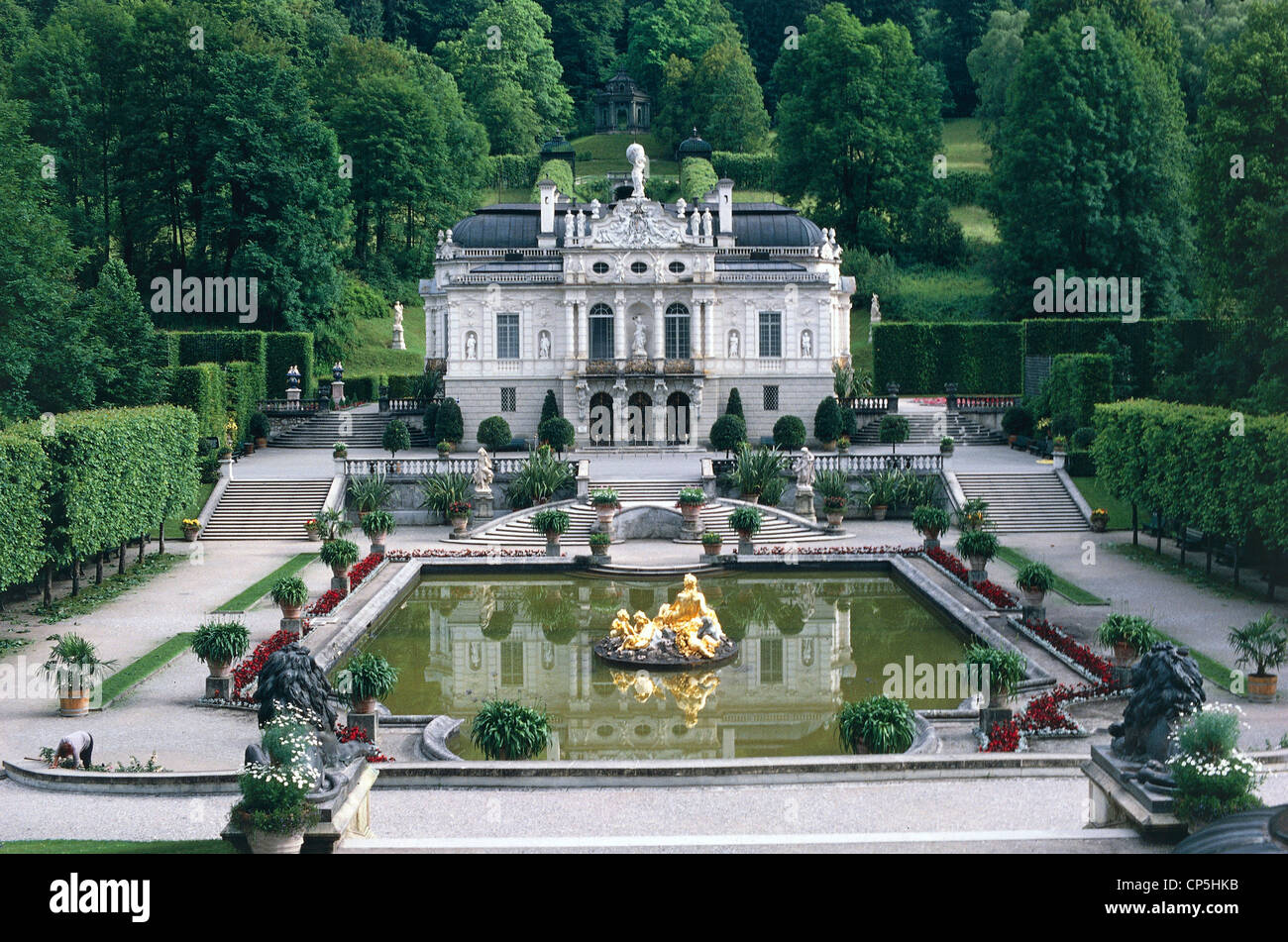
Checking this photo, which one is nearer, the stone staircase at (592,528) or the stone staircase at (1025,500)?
the stone staircase at (592,528)

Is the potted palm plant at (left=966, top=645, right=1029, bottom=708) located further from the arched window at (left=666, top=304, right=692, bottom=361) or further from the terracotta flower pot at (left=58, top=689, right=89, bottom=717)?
the arched window at (left=666, top=304, right=692, bottom=361)

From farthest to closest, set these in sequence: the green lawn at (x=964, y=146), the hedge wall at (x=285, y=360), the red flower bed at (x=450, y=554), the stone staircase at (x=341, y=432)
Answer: the green lawn at (x=964, y=146) < the hedge wall at (x=285, y=360) < the stone staircase at (x=341, y=432) < the red flower bed at (x=450, y=554)

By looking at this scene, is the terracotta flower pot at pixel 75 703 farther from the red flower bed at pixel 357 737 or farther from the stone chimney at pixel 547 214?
the stone chimney at pixel 547 214

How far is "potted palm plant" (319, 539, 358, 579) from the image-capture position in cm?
3525

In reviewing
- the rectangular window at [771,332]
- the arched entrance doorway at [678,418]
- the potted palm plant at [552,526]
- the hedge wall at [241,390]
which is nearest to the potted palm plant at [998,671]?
the potted palm plant at [552,526]

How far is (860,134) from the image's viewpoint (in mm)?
79688

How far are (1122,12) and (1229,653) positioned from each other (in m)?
53.4

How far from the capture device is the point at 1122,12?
2862 inches

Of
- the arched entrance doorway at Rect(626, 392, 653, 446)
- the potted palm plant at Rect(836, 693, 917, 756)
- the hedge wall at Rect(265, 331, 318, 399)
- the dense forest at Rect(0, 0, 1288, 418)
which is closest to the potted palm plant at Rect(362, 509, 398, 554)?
the dense forest at Rect(0, 0, 1288, 418)

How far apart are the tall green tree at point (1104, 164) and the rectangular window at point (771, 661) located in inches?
1591

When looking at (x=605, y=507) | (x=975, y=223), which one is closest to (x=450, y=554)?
(x=605, y=507)

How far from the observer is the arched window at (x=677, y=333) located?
58531 millimetres

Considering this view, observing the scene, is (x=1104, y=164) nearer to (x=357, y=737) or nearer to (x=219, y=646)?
(x=219, y=646)

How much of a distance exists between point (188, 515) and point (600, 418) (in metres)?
17.4
